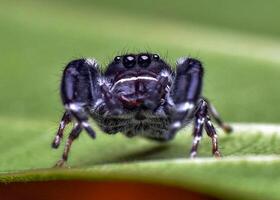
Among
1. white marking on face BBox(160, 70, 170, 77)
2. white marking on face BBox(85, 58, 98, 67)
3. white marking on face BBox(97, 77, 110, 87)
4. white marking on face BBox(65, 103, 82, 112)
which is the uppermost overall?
white marking on face BBox(85, 58, 98, 67)

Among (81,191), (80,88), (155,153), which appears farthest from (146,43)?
(81,191)

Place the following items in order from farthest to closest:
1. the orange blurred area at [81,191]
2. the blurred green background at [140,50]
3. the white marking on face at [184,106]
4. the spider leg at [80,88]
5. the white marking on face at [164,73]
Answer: the white marking on face at [164,73] < the spider leg at [80,88] < the white marking on face at [184,106] < the orange blurred area at [81,191] < the blurred green background at [140,50]

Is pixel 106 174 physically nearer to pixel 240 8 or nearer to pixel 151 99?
pixel 151 99

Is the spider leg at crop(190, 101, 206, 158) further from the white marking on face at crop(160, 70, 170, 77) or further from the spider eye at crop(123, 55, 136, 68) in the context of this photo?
the spider eye at crop(123, 55, 136, 68)

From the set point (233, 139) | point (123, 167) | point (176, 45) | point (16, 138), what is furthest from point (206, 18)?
point (123, 167)

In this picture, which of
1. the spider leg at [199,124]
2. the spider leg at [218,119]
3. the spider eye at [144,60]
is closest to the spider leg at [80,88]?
the spider eye at [144,60]

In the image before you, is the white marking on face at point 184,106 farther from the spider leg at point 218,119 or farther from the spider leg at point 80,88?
the spider leg at point 218,119

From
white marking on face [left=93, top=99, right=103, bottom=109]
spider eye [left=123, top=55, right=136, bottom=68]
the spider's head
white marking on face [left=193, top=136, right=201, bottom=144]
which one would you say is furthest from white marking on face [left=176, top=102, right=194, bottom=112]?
white marking on face [left=93, top=99, right=103, bottom=109]

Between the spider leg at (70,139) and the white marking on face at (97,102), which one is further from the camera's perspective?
the white marking on face at (97,102)

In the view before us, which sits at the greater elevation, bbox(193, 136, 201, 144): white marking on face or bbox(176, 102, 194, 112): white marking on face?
bbox(176, 102, 194, 112): white marking on face
